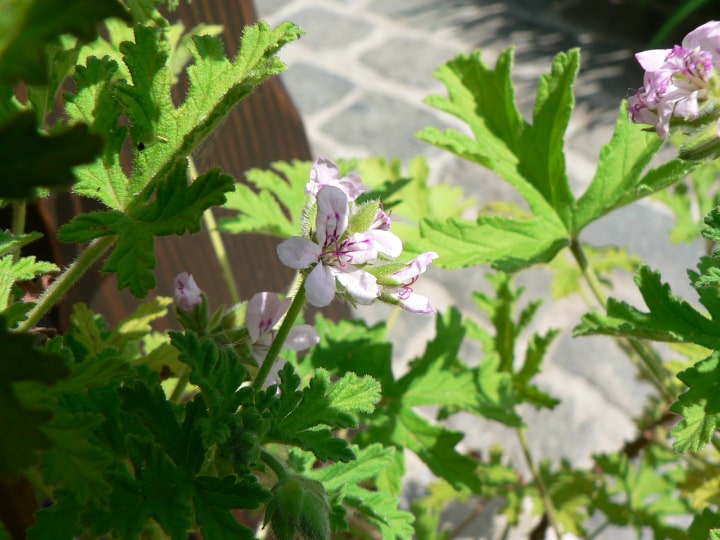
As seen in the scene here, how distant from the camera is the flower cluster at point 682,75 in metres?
0.57

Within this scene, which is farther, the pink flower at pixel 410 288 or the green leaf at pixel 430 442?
the green leaf at pixel 430 442

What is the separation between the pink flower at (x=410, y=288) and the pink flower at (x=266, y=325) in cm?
9

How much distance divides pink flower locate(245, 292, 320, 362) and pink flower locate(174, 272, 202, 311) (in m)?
0.04

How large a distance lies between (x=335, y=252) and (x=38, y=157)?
0.94 feet

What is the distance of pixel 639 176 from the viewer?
803 millimetres

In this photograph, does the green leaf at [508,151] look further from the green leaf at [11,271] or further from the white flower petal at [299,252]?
the green leaf at [11,271]

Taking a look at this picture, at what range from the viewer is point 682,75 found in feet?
1.93

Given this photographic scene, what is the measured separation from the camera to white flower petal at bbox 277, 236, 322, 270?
0.54 meters

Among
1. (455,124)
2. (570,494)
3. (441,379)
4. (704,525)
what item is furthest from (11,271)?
(455,124)

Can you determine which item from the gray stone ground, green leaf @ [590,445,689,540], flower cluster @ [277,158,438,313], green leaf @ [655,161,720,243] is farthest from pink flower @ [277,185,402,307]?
the gray stone ground

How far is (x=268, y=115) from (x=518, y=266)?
579mm

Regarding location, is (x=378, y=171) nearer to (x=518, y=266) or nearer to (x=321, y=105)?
(x=518, y=266)

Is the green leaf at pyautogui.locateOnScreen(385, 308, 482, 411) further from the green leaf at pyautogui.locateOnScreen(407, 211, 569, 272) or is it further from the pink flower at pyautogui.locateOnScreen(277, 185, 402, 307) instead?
the pink flower at pyautogui.locateOnScreen(277, 185, 402, 307)

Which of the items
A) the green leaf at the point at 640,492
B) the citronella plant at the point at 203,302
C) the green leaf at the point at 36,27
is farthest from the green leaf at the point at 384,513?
the green leaf at the point at 640,492
